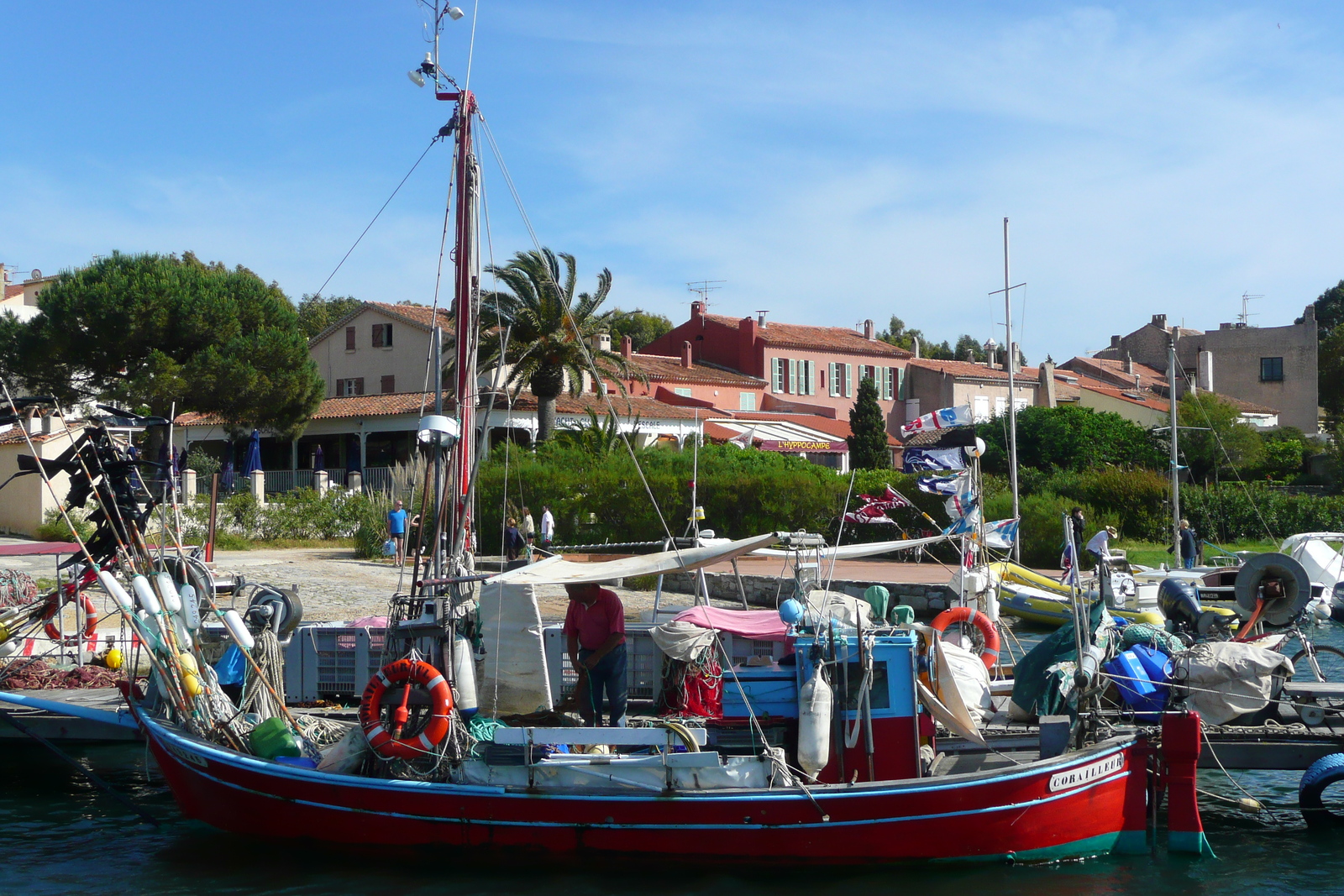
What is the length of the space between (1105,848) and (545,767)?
5.19 metres

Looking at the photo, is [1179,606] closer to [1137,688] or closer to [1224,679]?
[1224,679]

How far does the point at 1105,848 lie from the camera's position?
1059cm

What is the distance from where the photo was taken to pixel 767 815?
32.4ft

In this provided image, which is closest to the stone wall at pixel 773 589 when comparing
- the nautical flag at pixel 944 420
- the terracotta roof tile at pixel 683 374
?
the nautical flag at pixel 944 420

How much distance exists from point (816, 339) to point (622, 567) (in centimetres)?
5533

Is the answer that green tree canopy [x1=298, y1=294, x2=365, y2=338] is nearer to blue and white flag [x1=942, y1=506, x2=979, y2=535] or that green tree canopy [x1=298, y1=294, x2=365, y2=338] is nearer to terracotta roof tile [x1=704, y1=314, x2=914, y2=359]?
terracotta roof tile [x1=704, y1=314, x2=914, y2=359]

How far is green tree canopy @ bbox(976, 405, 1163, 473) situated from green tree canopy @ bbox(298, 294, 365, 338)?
153ft

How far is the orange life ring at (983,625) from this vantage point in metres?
13.6

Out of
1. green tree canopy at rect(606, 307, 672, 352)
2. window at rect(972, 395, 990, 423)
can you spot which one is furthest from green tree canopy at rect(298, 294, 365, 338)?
window at rect(972, 395, 990, 423)

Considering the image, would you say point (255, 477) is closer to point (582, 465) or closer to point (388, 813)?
point (582, 465)

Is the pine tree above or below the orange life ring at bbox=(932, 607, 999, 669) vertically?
above

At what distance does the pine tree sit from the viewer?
49812 millimetres

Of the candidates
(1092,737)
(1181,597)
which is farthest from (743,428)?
(1092,737)

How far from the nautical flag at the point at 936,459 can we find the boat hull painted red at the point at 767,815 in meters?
6.61
